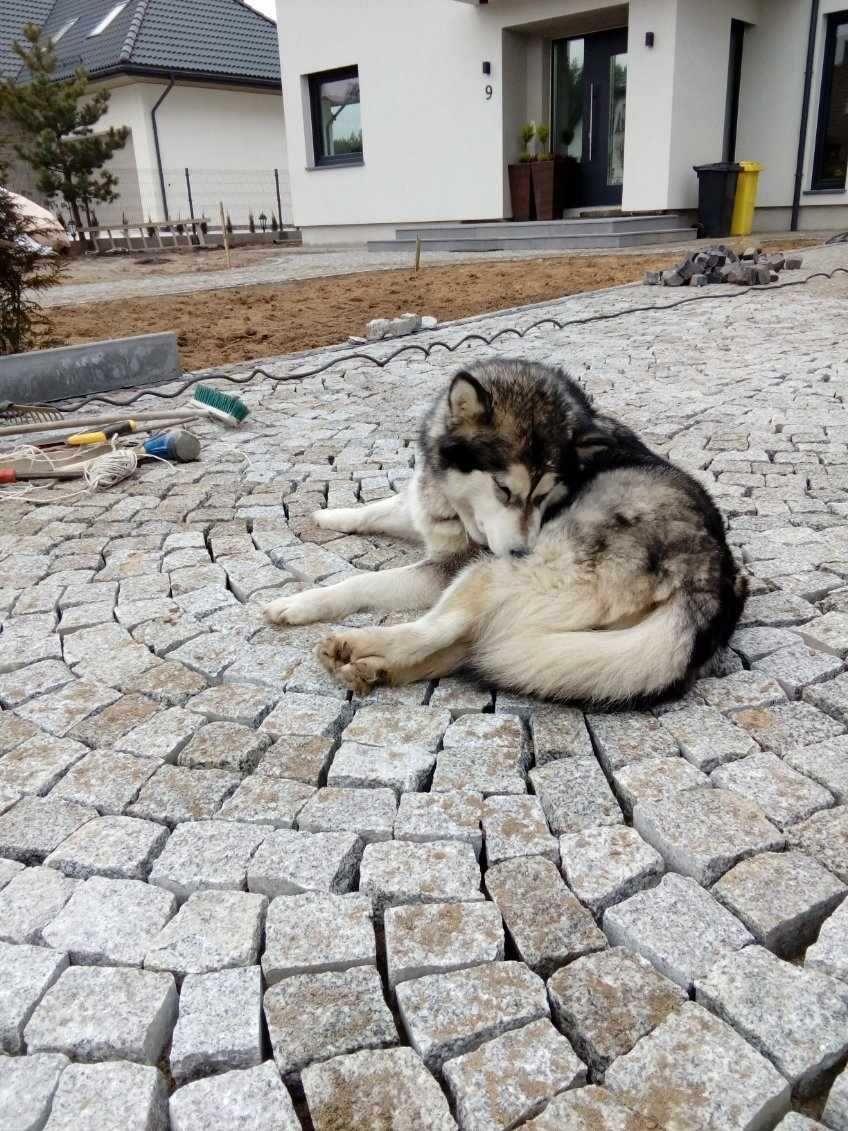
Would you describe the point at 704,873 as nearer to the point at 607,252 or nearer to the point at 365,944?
the point at 365,944

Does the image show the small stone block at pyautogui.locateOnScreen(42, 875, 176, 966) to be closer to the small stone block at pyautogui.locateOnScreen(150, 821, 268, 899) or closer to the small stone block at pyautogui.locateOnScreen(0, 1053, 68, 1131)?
Answer: the small stone block at pyautogui.locateOnScreen(150, 821, 268, 899)

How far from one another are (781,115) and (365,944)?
59.8 ft

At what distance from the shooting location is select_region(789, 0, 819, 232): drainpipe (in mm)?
14961

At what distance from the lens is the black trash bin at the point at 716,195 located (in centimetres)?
1465

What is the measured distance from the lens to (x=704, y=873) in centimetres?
177

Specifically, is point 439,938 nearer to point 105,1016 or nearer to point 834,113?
point 105,1016

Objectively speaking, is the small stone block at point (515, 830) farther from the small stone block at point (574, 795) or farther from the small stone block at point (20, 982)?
the small stone block at point (20, 982)

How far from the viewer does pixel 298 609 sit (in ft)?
9.71

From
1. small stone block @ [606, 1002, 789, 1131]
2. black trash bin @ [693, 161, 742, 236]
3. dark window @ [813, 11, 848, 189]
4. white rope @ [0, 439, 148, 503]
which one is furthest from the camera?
dark window @ [813, 11, 848, 189]

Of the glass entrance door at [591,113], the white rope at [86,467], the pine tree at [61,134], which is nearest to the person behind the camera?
the white rope at [86,467]

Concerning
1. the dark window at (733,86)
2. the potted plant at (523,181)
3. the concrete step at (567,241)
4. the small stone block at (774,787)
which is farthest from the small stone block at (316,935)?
the dark window at (733,86)

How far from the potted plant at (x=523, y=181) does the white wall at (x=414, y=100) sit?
26 centimetres

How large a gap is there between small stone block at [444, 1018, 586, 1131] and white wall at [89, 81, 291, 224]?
26.8 meters

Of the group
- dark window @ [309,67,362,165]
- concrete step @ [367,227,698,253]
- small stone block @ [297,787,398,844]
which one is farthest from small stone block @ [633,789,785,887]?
dark window @ [309,67,362,165]
